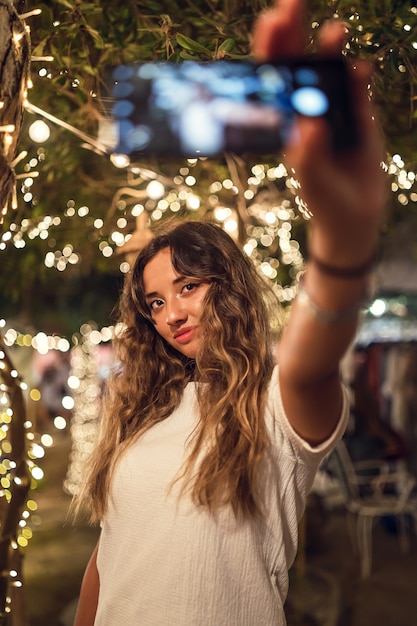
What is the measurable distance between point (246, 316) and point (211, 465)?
388mm

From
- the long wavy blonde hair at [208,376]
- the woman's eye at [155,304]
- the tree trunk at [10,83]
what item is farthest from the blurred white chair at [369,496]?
the tree trunk at [10,83]

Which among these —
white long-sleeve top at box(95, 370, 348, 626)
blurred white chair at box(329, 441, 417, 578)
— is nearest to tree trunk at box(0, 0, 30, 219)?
white long-sleeve top at box(95, 370, 348, 626)

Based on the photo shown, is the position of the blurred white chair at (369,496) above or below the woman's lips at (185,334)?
below

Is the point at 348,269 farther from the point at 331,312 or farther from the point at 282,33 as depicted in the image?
the point at 282,33

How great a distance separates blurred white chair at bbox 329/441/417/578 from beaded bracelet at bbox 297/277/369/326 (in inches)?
186

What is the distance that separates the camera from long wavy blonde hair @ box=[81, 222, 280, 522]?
1371 millimetres

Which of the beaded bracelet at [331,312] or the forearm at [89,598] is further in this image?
the forearm at [89,598]

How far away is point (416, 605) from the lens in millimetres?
5043

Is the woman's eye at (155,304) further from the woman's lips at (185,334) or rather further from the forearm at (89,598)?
the forearm at (89,598)

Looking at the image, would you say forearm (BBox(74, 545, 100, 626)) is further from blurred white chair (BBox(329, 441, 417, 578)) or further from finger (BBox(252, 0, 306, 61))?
blurred white chair (BBox(329, 441, 417, 578))

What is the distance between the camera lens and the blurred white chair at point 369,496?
5.70 m

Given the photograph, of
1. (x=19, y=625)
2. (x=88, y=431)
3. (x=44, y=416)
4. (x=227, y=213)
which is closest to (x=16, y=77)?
(x=19, y=625)

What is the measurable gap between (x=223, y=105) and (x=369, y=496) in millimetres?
6172

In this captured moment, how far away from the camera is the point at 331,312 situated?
3.25ft
